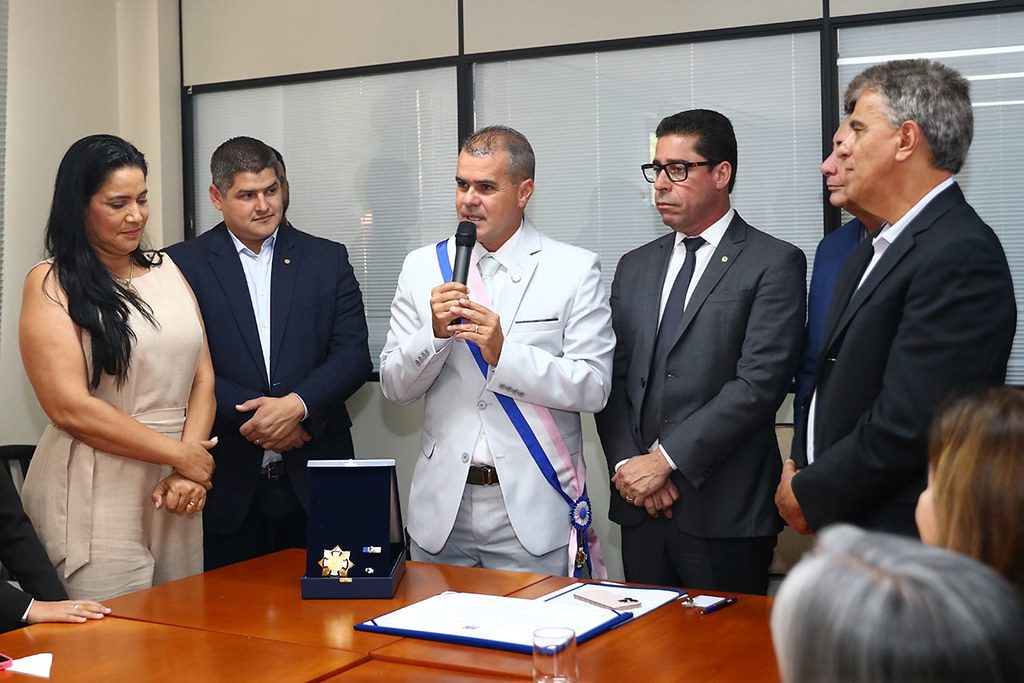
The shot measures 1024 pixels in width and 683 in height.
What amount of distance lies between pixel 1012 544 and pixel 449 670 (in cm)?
109

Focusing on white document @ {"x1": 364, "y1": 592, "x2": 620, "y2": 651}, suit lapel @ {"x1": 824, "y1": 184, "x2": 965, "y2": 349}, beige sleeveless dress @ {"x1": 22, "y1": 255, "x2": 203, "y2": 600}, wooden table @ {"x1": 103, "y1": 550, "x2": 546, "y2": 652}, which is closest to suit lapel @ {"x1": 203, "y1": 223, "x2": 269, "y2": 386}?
beige sleeveless dress @ {"x1": 22, "y1": 255, "x2": 203, "y2": 600}

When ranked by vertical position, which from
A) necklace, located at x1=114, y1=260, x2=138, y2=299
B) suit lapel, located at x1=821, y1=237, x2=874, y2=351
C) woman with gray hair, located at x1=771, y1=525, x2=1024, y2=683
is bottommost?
woman with gray hair, located at x1=771, y1=525, x2=1024, y2=683

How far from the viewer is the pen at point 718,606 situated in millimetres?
2330

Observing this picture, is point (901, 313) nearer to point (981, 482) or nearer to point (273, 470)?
point (981, 482)

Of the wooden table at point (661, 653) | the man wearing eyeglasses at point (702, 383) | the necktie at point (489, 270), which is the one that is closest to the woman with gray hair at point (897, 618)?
the wooden table at point (661, 653)

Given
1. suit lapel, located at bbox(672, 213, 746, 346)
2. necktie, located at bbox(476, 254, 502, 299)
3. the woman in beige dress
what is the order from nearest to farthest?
the woman in beige dress < suit lapel, located at bbox(672, 213, 746, 346) < necktie, located at bbox(476, 254, 502, 299)

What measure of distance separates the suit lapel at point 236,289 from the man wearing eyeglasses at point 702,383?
134 centimetres

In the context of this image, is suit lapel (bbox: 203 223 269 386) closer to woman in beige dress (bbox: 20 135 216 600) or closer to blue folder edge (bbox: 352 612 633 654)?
woman in beige dress (bbox: 20 135 216 600)

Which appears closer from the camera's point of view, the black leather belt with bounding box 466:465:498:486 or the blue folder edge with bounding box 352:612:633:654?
the blue folder edge with bounding box 352:612:633:654

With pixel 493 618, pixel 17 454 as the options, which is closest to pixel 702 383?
pixel 493 618

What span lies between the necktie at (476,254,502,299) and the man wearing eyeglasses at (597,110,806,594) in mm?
447

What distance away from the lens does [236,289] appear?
3.95 meters

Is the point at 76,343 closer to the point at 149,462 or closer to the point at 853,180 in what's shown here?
the point at 149,462

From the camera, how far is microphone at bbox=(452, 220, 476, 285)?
2955mm
